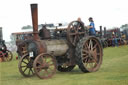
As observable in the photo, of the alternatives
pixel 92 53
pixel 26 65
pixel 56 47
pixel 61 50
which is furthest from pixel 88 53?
pixel 26 65

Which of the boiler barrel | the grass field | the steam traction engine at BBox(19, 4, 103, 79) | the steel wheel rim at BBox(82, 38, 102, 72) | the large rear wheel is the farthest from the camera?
the steel wheel rim at BBox(82, 38, 102, 72)

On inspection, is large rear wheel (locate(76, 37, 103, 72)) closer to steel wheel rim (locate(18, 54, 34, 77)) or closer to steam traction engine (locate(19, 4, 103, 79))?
steam traction engine (locate(19, 4, 103, 79))

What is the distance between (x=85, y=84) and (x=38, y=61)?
2315 mm

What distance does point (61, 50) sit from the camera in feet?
32.1

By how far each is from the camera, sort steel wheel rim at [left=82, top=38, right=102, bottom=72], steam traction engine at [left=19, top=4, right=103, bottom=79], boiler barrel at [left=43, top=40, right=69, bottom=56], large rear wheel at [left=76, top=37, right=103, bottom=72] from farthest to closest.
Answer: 1. steel wheel rim at [left=82, top=38, right=102, bottom=72]
2. large rear wheel at [left=76, top=37, right=103, bottom=72]
3. boiler barrel at [left=43, top=40, right=69, bottom=56]
4. steam traction engine at [left=19, top=4, right=103, bottom=79]

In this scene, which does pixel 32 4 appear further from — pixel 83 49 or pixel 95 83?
pixel 95 83

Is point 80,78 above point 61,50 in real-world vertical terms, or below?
below

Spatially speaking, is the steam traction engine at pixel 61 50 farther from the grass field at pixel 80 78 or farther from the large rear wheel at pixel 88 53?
the grass field at pixel 80 78

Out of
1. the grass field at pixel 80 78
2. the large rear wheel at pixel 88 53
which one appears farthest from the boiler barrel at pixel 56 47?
the grass field at pixel 80 78

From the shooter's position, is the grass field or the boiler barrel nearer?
the grass field

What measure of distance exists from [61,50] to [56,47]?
26 cm

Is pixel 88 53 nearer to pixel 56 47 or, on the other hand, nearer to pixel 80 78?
pixel 56 47

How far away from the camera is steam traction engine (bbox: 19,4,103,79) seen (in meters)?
9.09

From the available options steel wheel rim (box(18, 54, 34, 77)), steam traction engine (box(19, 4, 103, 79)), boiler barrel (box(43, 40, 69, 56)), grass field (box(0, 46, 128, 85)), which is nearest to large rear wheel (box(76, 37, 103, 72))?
steam traction engine (box(19, 4, 103, 79))
